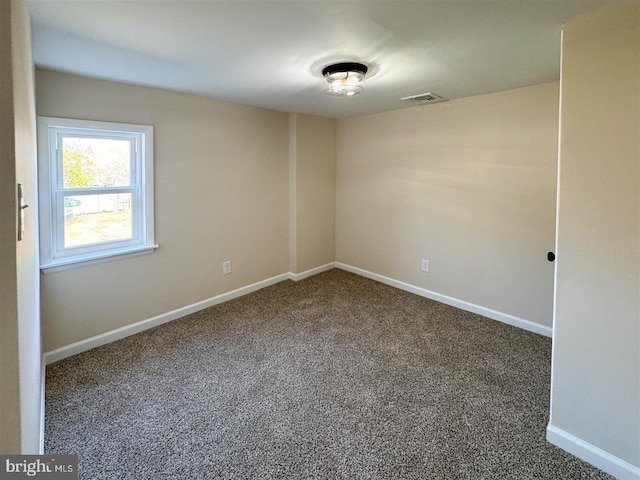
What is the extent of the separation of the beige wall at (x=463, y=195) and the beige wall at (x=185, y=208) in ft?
3.61

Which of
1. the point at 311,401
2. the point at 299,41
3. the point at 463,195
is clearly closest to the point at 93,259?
the point at 311,401

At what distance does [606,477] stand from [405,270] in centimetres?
263

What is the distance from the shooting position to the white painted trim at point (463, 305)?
3.10 metres

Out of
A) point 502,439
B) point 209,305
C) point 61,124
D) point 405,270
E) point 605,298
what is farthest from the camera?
point 405,270

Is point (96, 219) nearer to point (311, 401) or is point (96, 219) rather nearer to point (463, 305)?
point (311, 401)

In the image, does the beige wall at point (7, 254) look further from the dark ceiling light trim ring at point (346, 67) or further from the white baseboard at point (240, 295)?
the white baseboard at point (240, 295)

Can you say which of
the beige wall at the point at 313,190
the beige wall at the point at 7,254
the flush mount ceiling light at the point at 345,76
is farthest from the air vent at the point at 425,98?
the beige wall at the point at 7,254

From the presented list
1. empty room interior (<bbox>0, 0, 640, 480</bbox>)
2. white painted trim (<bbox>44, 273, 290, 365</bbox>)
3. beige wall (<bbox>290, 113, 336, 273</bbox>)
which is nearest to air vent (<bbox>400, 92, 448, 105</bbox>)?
empty room interior (<bbox>0, 0, 640, 480</bbox>)

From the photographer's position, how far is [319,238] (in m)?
4.70

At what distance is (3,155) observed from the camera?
0.67 meters

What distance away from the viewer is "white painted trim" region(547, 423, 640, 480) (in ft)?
5.25

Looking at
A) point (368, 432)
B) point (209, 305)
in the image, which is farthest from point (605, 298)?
point (209, 305)

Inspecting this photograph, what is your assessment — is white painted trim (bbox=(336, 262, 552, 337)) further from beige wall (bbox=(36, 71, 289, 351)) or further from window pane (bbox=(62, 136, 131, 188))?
window pane (bbox=(62, 136, 131, 188))

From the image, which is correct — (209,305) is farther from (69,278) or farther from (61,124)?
(61,124)
